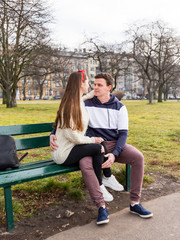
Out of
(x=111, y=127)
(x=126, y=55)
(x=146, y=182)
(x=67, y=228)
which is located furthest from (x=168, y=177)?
(x=126, y=55)

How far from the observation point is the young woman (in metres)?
2.73

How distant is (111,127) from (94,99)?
0.42 meters

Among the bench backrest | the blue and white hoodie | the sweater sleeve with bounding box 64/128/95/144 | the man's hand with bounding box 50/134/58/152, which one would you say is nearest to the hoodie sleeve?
the blue and white hoodie

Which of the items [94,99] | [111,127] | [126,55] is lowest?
[111,127]

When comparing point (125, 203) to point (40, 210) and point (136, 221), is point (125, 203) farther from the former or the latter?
point (40, 210)

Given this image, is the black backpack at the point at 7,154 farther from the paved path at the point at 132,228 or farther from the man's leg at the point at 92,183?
the paved path at the point at 132,228

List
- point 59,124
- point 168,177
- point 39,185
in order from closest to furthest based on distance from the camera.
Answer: point 59,124
point 39,185
point 168,177

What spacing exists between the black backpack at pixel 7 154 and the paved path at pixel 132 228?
83 centimetres

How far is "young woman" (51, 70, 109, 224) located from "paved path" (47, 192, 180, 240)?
1.59 ft

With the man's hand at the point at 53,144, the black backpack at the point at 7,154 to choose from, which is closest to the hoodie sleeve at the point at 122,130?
the man's hand at the point at 53,144

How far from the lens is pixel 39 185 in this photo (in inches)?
141

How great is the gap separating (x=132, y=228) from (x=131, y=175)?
58 centimetres

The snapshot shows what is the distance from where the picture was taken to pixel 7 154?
2670mm

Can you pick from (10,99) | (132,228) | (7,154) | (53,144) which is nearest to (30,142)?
(53,144)
